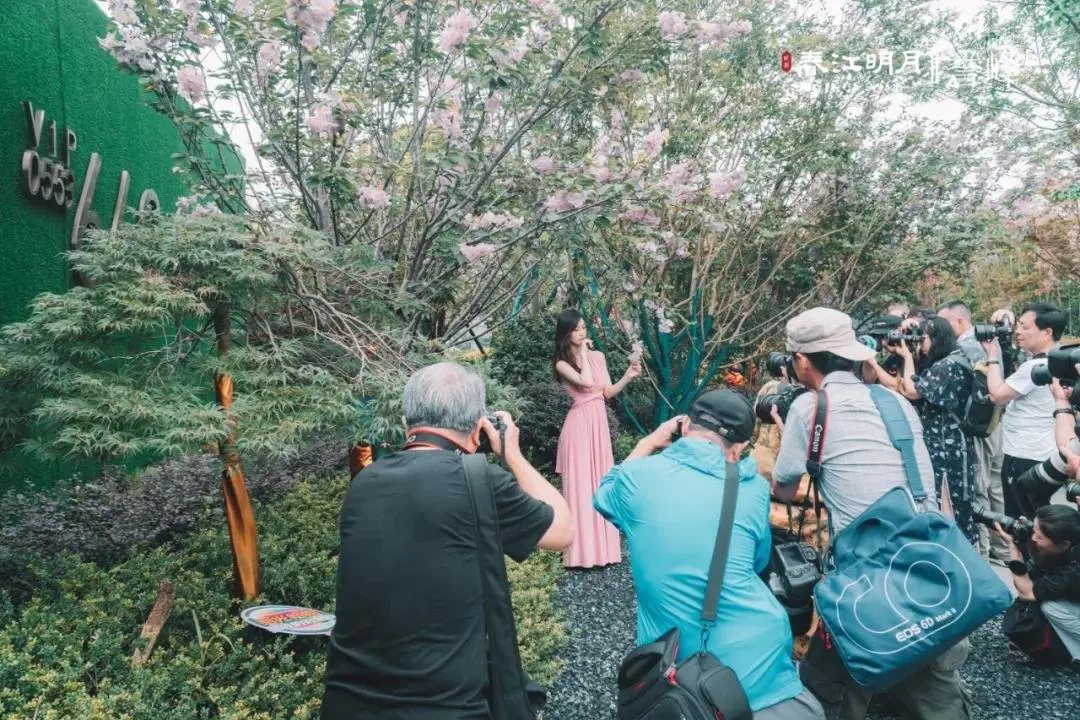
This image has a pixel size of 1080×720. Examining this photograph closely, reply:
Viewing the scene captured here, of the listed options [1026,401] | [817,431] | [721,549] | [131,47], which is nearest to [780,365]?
[817,431]

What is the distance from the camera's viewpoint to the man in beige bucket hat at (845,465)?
2.31 metres

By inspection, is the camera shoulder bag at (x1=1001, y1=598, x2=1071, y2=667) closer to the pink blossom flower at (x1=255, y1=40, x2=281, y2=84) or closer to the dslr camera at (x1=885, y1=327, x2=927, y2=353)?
the dslr camera at (x1=885, y1=327, x2=927, y2=353)

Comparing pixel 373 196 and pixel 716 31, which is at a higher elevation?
pixel 716 31

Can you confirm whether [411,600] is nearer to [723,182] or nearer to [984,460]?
[723,182]

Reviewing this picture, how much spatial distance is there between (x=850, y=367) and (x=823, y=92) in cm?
583

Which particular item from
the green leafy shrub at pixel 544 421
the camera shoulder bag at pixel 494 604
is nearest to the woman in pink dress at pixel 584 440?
the green leafy shrub at pixel 544 421

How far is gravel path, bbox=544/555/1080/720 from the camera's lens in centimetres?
313

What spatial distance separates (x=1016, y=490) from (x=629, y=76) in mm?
3511

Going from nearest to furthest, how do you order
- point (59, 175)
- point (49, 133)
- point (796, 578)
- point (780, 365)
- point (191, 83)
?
point (796, 578) < point (780, 365) < point (191, 83) < point (49, 133) < point (59, 175)

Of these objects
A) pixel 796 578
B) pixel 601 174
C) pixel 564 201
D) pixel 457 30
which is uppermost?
pixel 457 30

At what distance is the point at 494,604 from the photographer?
1.72 m

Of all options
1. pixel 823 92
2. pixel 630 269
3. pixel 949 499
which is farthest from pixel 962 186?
pixel 949 499

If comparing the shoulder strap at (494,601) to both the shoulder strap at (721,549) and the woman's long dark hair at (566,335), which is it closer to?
the shoulder strap at (721,549)

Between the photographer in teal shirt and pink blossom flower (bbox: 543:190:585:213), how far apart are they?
214 centimetres
